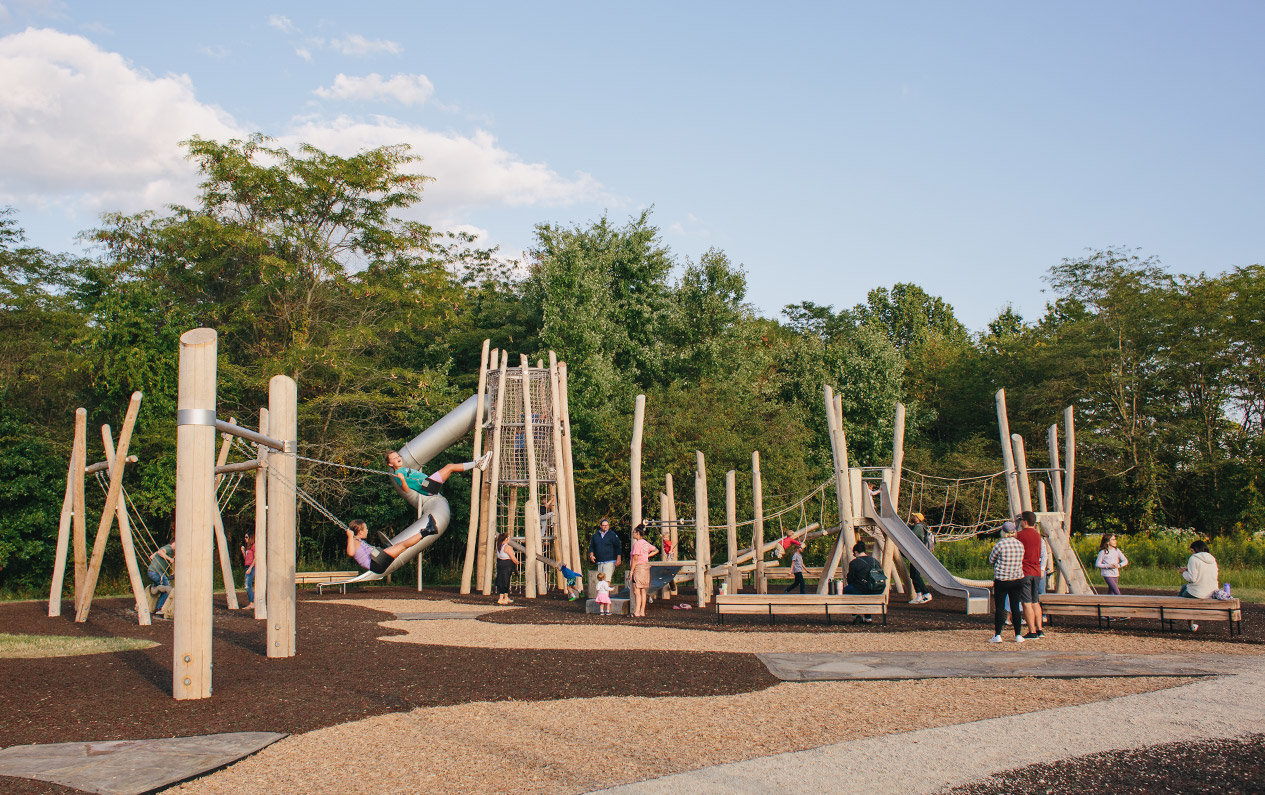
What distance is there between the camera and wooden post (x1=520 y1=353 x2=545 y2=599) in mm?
16625

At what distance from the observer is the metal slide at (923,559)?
13086 mm

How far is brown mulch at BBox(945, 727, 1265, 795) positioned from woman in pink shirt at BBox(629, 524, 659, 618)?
27.9 feet

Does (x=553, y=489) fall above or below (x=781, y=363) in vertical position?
below

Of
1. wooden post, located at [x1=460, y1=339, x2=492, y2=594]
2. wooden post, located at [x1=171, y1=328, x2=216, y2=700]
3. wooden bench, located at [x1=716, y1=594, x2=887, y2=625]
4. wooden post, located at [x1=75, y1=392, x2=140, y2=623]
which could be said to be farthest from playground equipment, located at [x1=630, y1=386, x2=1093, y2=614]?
wooden post, located at [x1=171, y1=328, x2=216, y2=700]

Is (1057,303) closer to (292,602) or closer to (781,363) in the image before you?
(781,363)

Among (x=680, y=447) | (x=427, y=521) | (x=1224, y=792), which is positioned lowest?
(x=1224, y=792)

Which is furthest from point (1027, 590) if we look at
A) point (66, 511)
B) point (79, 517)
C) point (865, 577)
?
point (66, 511)

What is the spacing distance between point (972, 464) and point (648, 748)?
83.4 ft

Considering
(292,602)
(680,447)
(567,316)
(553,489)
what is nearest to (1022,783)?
(292,602)

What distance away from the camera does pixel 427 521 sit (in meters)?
15.1

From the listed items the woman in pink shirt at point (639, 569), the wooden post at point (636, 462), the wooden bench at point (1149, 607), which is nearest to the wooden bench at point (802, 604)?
the woman in pink shirt at point (639, 569)

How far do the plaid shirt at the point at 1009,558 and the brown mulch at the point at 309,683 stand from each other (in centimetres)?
336

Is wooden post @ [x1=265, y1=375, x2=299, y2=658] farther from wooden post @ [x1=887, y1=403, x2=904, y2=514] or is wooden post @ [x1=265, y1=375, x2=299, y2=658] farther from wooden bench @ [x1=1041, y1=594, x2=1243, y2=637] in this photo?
wooden post @ [x1=887, y1=403, x2=904, y2=514]

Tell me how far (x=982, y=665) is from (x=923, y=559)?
5.75 m
